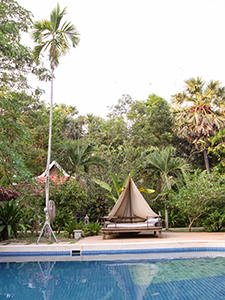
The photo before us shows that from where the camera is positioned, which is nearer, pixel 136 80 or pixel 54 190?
pixel 54 190

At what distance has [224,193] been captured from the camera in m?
10.2

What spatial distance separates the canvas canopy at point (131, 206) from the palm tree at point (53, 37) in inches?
119

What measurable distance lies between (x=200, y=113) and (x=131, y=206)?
8839 millimetres

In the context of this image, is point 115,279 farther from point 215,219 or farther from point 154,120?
point 154,120

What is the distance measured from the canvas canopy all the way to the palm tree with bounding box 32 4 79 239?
9.91ft

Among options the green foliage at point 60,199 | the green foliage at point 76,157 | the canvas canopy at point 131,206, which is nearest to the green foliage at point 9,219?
the green foliage at point 60,199

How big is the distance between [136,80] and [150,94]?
1.97 m

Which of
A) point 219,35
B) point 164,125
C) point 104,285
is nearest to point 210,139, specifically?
point 164,125

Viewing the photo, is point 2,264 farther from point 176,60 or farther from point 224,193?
point 176,60

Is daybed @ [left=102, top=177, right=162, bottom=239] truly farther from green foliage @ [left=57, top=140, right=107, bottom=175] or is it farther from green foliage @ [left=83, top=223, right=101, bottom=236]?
green foliage @ [left=57, top=140, right=107, bottom=175]

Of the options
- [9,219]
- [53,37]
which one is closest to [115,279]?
[9,219]

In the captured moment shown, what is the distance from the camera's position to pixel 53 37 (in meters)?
9.13

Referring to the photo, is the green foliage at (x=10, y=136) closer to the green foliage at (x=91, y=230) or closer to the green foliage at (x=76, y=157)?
the green foliage at (x=76, y=157)

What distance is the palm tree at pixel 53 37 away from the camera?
8914mm
